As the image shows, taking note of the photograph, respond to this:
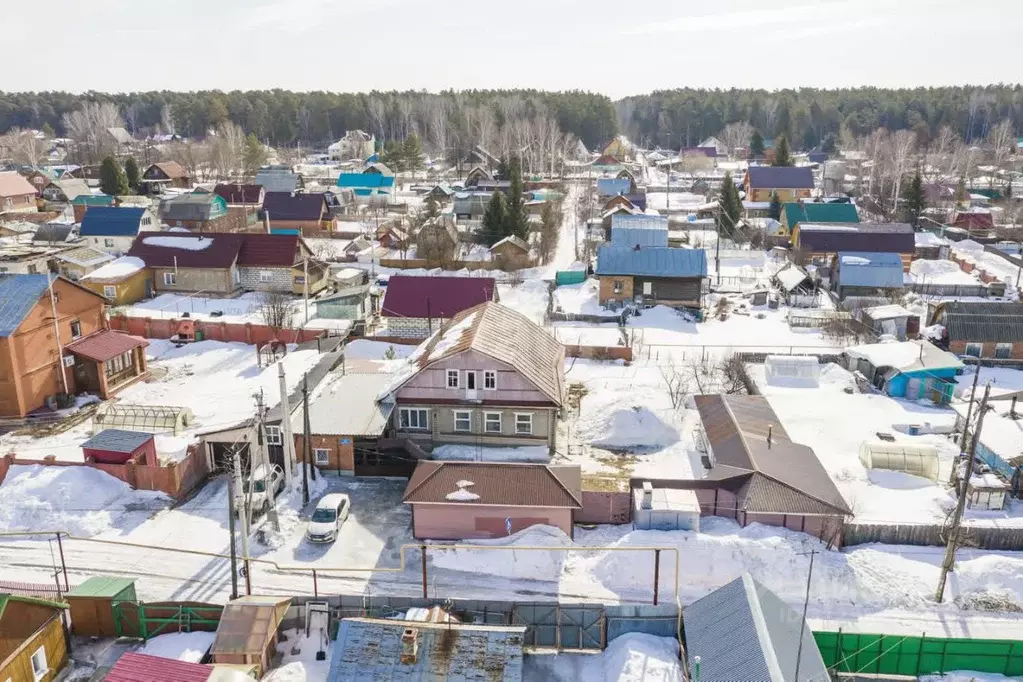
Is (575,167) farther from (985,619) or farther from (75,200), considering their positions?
(985,619)

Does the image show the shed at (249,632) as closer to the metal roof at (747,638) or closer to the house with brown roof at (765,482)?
the metal roof at (747,638)

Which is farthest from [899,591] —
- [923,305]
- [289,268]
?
[289,268]

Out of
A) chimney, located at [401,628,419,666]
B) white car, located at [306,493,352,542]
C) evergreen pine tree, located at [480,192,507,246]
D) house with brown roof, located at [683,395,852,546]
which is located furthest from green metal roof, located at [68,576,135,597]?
evergreen pine tree, located at [480,192,507,246]

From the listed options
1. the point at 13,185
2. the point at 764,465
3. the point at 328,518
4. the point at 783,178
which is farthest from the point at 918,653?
the point at 13,185

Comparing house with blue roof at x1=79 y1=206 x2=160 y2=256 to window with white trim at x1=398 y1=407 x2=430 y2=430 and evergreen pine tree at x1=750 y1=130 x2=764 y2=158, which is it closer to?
window with white trim at x1=398 y1=407 x2=430 y2=430

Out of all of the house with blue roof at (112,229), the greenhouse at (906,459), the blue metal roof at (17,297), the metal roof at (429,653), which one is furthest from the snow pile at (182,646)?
the house with blue roof at (112,229)

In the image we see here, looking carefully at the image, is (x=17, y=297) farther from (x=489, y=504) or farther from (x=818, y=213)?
(x=818, y=213)
